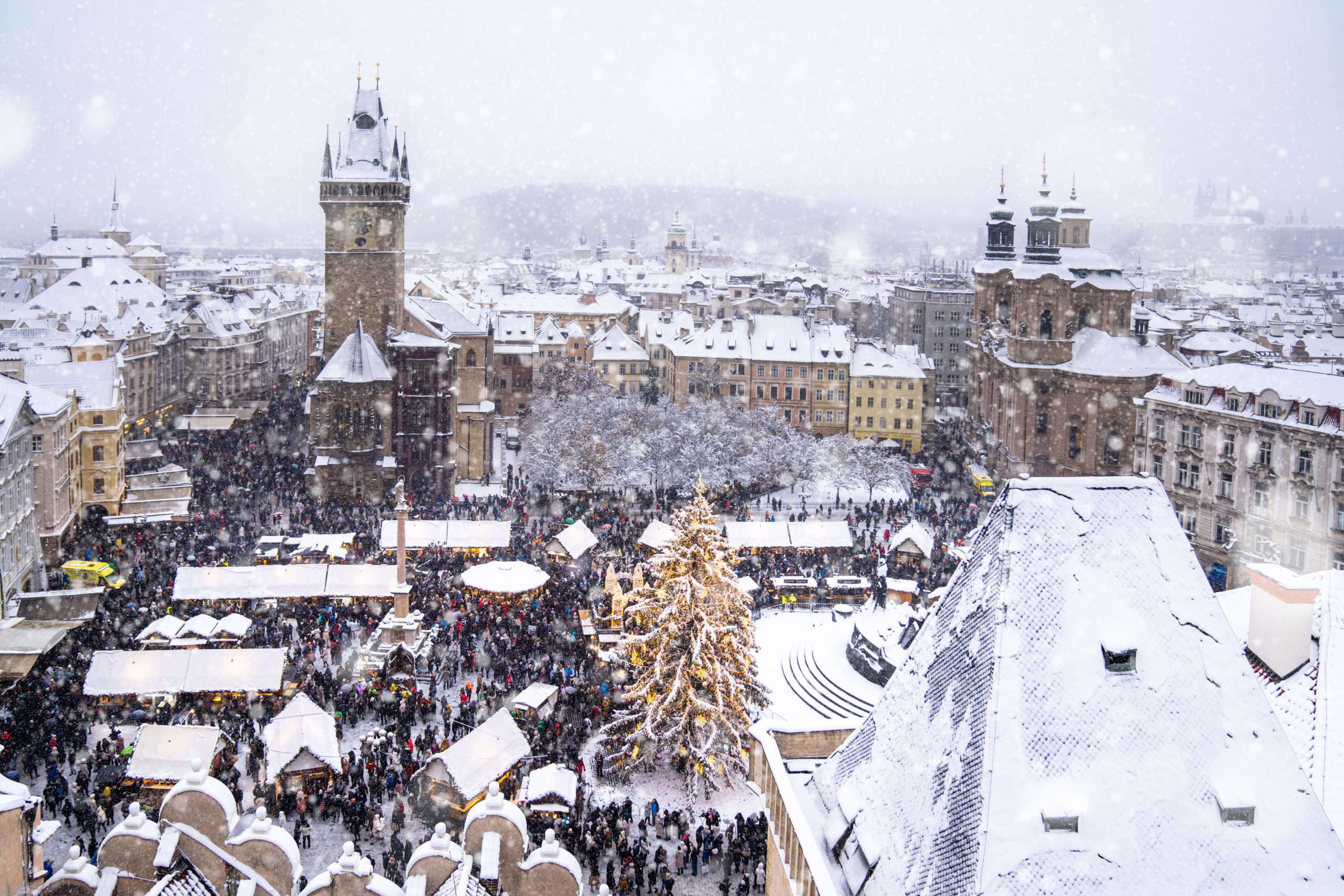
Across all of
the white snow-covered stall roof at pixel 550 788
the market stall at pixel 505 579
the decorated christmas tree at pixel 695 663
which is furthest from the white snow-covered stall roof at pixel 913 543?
the white snow-covered stall roof at pixel 550 788

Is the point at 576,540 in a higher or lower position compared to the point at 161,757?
higher

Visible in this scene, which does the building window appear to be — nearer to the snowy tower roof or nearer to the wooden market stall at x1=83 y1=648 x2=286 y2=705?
the wooden market stall at x1=83 y1=648 x2=286 y2=705

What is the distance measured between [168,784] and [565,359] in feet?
201

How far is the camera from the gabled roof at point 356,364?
A: 50219 millimetres

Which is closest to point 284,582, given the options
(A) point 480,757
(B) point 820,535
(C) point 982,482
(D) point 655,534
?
(D) point 655,534

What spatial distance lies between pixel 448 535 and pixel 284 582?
7440 mm

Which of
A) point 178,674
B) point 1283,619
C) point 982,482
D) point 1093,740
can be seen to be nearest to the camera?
point 1093,740

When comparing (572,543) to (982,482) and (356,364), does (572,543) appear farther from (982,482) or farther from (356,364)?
(982,482)

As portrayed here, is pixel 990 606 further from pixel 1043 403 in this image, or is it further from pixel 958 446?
pixel 958 446

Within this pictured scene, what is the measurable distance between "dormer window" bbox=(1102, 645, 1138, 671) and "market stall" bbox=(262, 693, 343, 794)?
56.7ft

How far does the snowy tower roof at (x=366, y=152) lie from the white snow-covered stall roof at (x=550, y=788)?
37927 mm

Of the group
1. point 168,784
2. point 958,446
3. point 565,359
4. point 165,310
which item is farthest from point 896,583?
point 165,310

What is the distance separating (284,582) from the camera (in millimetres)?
32500

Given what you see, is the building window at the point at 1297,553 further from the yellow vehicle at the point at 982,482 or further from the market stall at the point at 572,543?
the market stall at the point at 572,543
